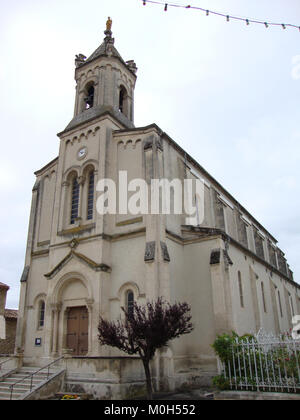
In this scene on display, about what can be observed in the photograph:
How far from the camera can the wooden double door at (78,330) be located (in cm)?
1744

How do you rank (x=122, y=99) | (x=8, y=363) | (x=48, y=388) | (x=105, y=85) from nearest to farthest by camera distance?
(x=48, y=388) → (x=8, y=363) → (x=105, y=85) → (x=122, y=99)

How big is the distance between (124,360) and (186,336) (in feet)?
14.7

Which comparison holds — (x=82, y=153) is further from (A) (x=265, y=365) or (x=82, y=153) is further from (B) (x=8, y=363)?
(A) (x=265, y=365)

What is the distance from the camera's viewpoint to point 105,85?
908 inches

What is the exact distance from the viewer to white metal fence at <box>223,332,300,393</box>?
10.5 metres

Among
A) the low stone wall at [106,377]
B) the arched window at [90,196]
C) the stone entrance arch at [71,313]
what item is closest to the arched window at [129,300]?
the stone entrance arch at [71,313]

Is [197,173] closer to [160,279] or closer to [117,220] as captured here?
[117,220]

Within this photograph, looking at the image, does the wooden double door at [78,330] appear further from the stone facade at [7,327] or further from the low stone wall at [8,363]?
the stone facade at [7,327]

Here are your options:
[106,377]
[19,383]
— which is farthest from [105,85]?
[19,383]

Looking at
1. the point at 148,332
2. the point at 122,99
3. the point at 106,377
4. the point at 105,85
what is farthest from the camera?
the point at 122,99

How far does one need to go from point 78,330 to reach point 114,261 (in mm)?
3961

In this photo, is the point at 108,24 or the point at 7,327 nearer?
the point at 7,327

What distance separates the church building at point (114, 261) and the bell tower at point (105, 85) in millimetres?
79

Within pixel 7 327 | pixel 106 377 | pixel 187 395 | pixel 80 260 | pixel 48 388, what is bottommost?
pixel 187 395
